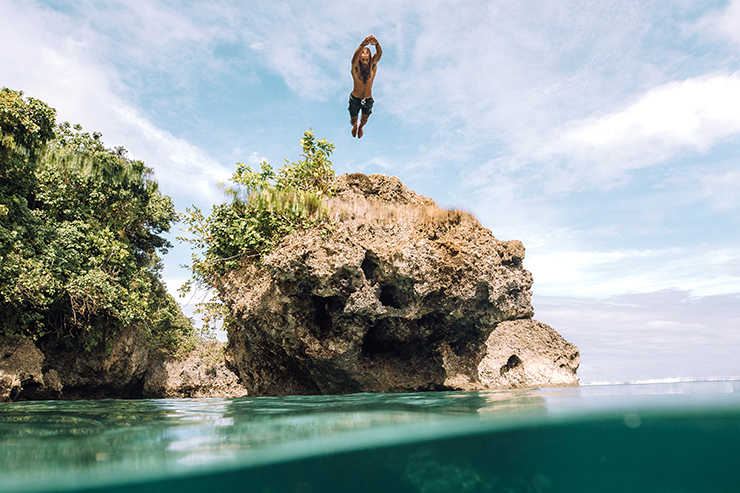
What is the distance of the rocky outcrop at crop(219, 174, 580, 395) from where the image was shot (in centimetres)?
808

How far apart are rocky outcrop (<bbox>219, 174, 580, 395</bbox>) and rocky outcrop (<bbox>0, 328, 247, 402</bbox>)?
269 inches

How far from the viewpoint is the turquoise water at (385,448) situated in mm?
4137

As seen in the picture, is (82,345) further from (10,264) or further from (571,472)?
(571,472)

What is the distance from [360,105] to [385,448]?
32.6 feet

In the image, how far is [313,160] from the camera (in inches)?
404

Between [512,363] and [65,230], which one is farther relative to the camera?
[65,230]

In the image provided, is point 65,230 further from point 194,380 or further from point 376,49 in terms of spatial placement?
point 376,49

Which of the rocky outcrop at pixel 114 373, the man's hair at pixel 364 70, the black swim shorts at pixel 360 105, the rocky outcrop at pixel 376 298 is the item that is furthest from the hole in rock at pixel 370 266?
the rocky outcrop at pixel 114 373

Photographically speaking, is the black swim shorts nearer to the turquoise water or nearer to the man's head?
the man's head

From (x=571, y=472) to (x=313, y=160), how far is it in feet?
26.3

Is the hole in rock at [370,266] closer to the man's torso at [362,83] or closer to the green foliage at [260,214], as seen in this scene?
the green foliage at [260,214]

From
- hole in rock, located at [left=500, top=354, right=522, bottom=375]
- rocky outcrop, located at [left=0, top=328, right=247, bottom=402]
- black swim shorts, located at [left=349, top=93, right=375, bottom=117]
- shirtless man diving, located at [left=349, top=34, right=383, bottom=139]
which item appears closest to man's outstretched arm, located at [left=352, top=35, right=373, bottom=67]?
shirtless man diving, located at [left=349, top=34, right=383, bottom=139]

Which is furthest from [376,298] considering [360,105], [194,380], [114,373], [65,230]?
[194,380]

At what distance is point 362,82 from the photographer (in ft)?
39.7
